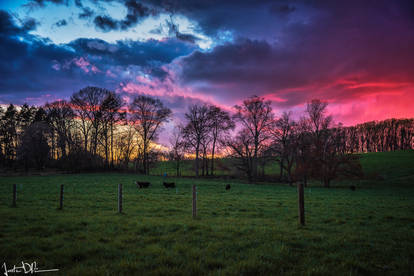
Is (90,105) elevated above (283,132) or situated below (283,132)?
above

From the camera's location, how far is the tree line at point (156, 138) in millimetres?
39156

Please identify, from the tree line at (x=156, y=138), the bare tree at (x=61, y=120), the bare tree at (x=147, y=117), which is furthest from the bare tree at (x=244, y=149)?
the bare tree at (x=61, y=120)

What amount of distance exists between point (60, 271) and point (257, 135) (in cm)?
3980

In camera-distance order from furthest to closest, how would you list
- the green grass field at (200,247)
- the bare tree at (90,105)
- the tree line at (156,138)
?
the bare tree at (90,105)
the tree line at (156,138)
the green grass field at (200,247)

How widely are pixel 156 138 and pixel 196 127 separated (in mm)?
9465

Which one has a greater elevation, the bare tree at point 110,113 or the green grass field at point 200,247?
the bare tree at point 110,113

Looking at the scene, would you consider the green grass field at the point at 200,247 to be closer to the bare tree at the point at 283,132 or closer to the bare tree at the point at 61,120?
the bare tree at the point at 283,132

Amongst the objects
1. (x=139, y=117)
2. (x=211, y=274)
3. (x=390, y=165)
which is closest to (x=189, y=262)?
(x=211, y=274)

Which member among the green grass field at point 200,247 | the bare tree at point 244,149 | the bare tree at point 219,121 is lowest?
the green grass field at point 200,247

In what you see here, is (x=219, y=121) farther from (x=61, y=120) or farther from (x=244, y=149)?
(x=61, y=120)

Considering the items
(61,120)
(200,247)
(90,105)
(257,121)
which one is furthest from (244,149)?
(61,120)

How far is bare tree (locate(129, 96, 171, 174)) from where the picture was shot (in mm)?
48969

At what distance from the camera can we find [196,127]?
1940 inches

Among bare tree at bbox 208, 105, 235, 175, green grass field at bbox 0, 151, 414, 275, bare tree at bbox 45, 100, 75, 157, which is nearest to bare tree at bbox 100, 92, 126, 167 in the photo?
bare tree at bbox 45, 100, 75, 157
